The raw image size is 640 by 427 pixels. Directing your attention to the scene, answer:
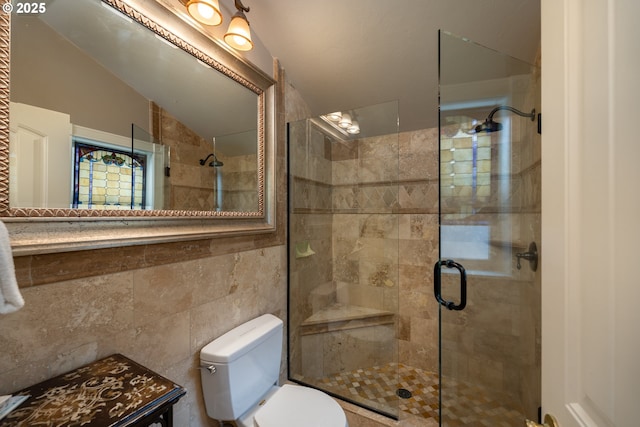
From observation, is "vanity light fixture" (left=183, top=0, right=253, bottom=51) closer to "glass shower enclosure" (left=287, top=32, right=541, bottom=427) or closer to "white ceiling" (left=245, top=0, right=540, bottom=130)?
"white ceiling" (left=245, top=0, right=540, bottom=130)

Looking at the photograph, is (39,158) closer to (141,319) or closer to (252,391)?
(141,319)

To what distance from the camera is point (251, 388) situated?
1.22 meters

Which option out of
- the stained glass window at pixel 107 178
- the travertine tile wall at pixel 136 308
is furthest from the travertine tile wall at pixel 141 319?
the stained glass window at pixel 107 178

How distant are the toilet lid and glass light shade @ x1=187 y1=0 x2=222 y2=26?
185cm

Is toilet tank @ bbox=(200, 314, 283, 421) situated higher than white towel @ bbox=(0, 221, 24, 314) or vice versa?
white towel @ bbox=(0, 221, 24, 314)

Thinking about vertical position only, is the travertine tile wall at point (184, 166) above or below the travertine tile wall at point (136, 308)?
above

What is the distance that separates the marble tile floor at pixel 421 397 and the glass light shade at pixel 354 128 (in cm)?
188

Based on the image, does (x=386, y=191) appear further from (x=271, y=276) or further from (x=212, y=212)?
(x=212, y=212)

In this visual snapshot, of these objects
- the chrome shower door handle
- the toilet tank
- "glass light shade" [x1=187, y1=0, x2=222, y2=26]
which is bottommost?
the toilet tank

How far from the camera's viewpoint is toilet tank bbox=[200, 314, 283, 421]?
43.6 inches

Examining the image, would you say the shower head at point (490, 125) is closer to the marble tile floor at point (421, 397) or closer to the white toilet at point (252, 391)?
the marble tile floor at point (421, 397)

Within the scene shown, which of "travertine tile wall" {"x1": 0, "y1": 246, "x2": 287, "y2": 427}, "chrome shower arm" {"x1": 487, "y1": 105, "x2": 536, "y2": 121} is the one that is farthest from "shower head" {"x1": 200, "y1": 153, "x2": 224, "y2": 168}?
"chrome shower arm" {"x1": 487, "y1": 105, "x2": 536, "y2": 121}

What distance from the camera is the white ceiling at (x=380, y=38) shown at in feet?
4.17

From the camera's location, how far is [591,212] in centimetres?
41
